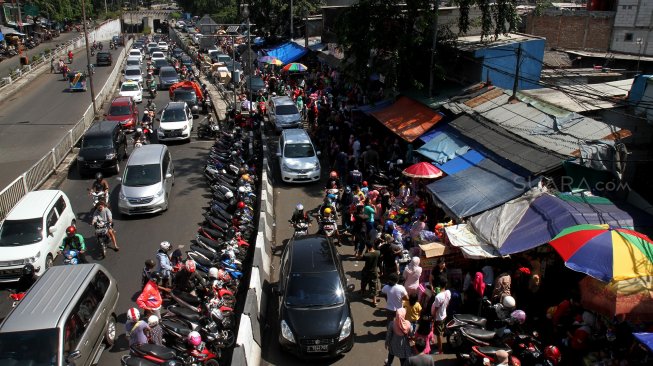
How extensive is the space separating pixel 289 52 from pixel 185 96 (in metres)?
9.23

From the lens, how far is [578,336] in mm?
8758

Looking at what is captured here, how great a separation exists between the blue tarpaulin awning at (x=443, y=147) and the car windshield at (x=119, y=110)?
17.1 metres

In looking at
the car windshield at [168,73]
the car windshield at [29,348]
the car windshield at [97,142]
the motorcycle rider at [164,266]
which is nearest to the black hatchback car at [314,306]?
the motorcycle rider at [164,266]

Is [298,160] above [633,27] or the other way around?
the other way around

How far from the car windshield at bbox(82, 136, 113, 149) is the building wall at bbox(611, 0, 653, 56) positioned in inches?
1116

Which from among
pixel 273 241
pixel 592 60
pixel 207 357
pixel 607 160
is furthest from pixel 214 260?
pixel 592 60

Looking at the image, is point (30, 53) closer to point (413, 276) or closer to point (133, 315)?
point (133, 315)

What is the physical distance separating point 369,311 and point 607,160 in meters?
6.43

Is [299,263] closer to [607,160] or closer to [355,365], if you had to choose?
[355,365]

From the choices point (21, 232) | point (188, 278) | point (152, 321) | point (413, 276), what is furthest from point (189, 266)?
point (21, 232)

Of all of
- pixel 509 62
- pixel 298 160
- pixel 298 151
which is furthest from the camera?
pixel 298 151

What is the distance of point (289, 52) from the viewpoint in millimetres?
36562

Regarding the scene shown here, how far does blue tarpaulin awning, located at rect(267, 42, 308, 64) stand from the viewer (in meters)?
35.6

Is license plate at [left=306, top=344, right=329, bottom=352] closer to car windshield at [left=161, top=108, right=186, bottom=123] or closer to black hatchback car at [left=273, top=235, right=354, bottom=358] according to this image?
black hatchback car at [left=273, top=235, right=354, bottom=358]
